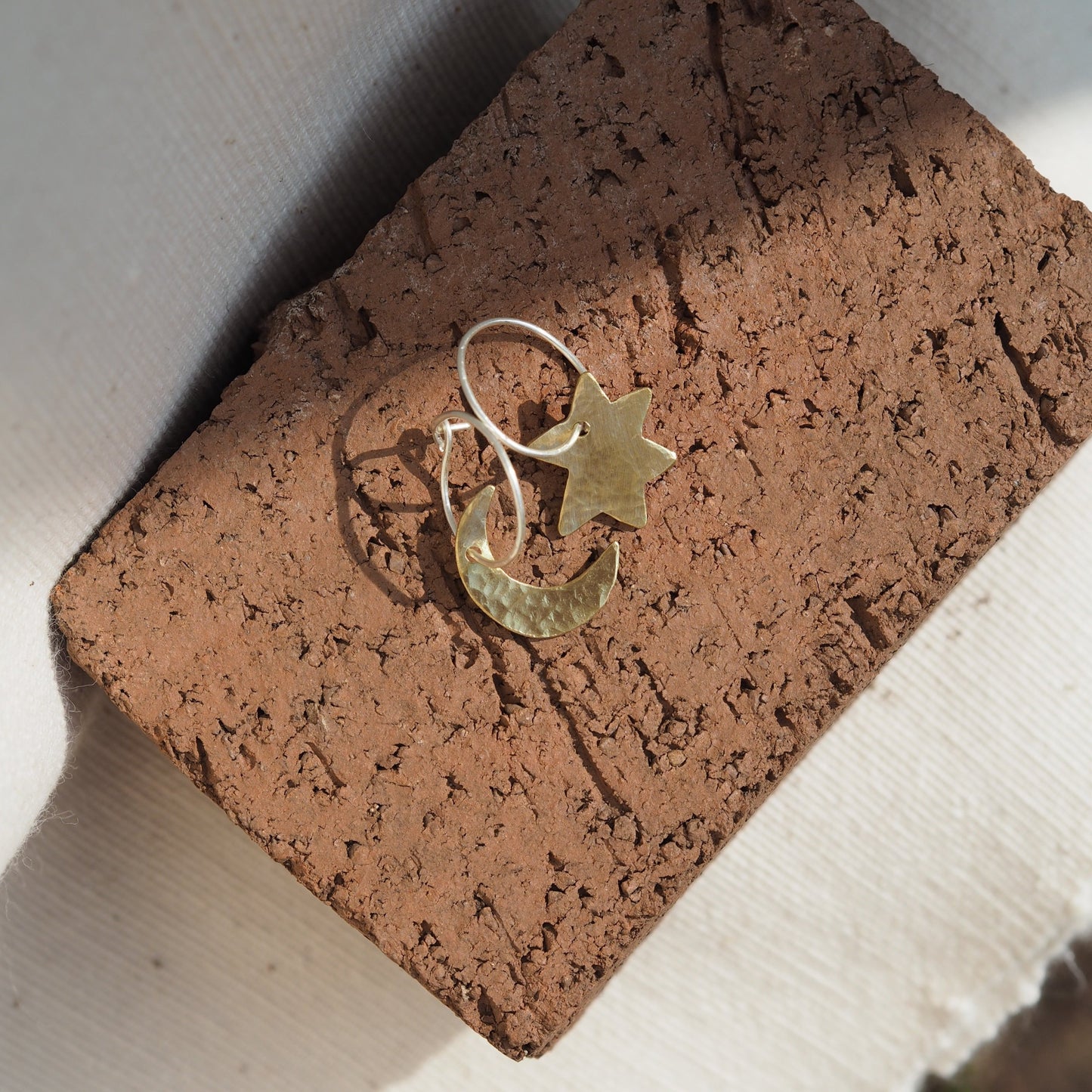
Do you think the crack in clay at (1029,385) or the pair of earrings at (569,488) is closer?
the pair of earrings at (569,488)

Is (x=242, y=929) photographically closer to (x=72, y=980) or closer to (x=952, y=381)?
(x=72, y=980)

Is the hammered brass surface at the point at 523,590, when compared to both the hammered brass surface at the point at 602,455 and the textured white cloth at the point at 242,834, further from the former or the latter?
the textured white cloth at the point at 242,834

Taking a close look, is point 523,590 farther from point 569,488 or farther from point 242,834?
point 242,834

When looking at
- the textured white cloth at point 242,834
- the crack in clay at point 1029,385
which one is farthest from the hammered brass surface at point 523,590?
the crack in clay at point 1029,385

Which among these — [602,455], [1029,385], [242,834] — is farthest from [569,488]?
[242,834]

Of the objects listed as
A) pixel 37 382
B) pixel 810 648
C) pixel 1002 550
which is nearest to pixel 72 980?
pixel 37 382

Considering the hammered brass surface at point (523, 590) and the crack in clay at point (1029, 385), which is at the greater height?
the crack in clay at point (1029, 385)

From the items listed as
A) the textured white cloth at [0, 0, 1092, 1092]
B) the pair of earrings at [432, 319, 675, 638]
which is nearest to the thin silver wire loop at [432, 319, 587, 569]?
the pair of earrings at [432, 319, 675, 638]
